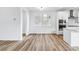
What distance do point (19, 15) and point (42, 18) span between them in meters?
5.61

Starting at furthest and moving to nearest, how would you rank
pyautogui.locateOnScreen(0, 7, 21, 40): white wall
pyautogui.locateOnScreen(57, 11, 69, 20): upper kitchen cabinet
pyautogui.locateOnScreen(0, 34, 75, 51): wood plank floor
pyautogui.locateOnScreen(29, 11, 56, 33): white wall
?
pyautogui.locateOnScreen(29, 11, 56, 33): white wall
pyautogui.locateOnScreen(57, 11, 69, 20): upper kitchen cabinet
pyautogui.locateOnScreen(0, 7, 21, 40): white wall
pyautogui.locateOnScreen(0, 34, 75, 51): wood plank floor

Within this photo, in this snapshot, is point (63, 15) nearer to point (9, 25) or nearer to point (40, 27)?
point (40, 27)

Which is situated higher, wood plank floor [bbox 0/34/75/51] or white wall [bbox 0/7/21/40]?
white wall [bbox 0/7/21/40]

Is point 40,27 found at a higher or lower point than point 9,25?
lower

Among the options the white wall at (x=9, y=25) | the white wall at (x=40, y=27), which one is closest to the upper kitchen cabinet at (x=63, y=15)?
the white wall at (x=40, y=27)

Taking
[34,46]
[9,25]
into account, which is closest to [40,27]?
[9,25]

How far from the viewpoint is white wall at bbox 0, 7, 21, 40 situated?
25.5ft

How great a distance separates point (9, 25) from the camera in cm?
784

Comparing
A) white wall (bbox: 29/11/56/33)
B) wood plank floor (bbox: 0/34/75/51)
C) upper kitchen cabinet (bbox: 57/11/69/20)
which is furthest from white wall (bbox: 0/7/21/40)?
upper kitchen cabinet (bbox: 57/11/69/20)

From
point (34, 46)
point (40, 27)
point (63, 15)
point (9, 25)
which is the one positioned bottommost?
point (34, 46)

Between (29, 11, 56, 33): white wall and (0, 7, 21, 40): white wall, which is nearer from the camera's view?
(0, 7, 21, 40): white wall

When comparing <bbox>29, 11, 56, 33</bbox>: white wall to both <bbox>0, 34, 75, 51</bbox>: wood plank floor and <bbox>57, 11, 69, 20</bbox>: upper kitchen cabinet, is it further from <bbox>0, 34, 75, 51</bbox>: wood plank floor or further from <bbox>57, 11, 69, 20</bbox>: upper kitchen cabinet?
<bbox>0, 34, 75, 51</bbox>: wood plank floor
